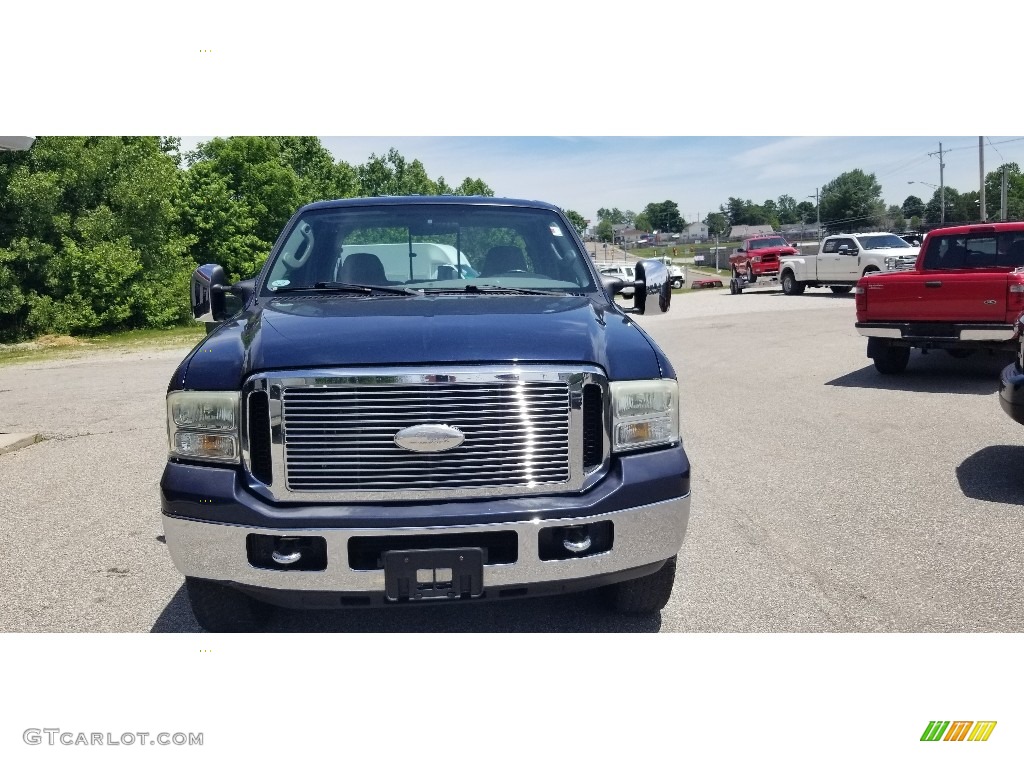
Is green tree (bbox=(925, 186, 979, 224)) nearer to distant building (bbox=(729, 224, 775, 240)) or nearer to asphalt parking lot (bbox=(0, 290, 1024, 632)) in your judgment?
distant building (bbox=(729, 224, 775, 240))

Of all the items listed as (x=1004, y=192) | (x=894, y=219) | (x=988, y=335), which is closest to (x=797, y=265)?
(x=894, y=219)

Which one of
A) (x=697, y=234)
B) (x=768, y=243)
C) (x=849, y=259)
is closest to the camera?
(x=849, y=259)

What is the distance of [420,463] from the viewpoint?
351 centimetres

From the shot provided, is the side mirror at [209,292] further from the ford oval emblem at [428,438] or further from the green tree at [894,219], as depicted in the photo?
the green tree at [894,219]

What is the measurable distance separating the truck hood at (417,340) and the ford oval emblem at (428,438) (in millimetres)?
239

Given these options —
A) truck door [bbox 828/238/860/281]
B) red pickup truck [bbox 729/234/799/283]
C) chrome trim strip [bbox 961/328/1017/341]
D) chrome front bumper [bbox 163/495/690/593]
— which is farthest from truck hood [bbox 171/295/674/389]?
red pickup truck [bbox 729/234/799/283]

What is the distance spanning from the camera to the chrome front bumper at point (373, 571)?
3.37m

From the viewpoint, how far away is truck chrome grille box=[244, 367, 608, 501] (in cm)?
348

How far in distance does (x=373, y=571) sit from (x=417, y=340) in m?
0.85

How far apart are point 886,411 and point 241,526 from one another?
7646 millimetres

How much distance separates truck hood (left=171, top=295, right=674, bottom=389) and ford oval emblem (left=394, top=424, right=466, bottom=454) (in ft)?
0.78

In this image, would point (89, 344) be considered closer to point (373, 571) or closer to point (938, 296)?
point (938, 296)

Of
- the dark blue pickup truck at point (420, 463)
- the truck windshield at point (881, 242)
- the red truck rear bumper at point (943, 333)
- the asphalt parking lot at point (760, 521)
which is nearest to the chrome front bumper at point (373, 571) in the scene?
the dark blue pickup truck at point (420, 463)
